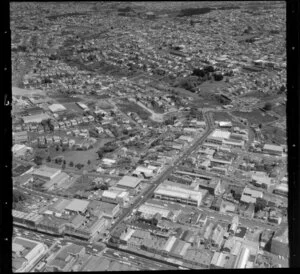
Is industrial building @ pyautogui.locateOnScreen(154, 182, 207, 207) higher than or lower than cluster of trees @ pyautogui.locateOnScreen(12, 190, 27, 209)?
lower

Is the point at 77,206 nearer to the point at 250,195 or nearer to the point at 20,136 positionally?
the point at 250,195

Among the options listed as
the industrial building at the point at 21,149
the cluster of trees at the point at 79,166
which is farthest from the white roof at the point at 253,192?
the industrial building at the point at 21,149

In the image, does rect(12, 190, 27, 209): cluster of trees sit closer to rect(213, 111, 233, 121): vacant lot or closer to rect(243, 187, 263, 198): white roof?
rect(243, 187, 263, 198): white roof

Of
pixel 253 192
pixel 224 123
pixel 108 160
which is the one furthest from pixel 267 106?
pixel 108 160

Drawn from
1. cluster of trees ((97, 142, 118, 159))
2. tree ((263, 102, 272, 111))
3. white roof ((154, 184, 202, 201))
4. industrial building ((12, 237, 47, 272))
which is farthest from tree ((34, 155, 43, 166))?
tree ((263, 102, 272, 111))

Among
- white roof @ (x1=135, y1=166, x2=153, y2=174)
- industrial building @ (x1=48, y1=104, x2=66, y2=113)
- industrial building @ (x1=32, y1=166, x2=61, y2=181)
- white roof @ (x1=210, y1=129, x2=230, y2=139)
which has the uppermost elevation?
industrial building @ (x1=48, y1=104, x2=66, y2=113)

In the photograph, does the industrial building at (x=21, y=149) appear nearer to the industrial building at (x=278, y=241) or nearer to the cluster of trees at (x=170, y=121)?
the cluster of trees at (x=170, y=121)
